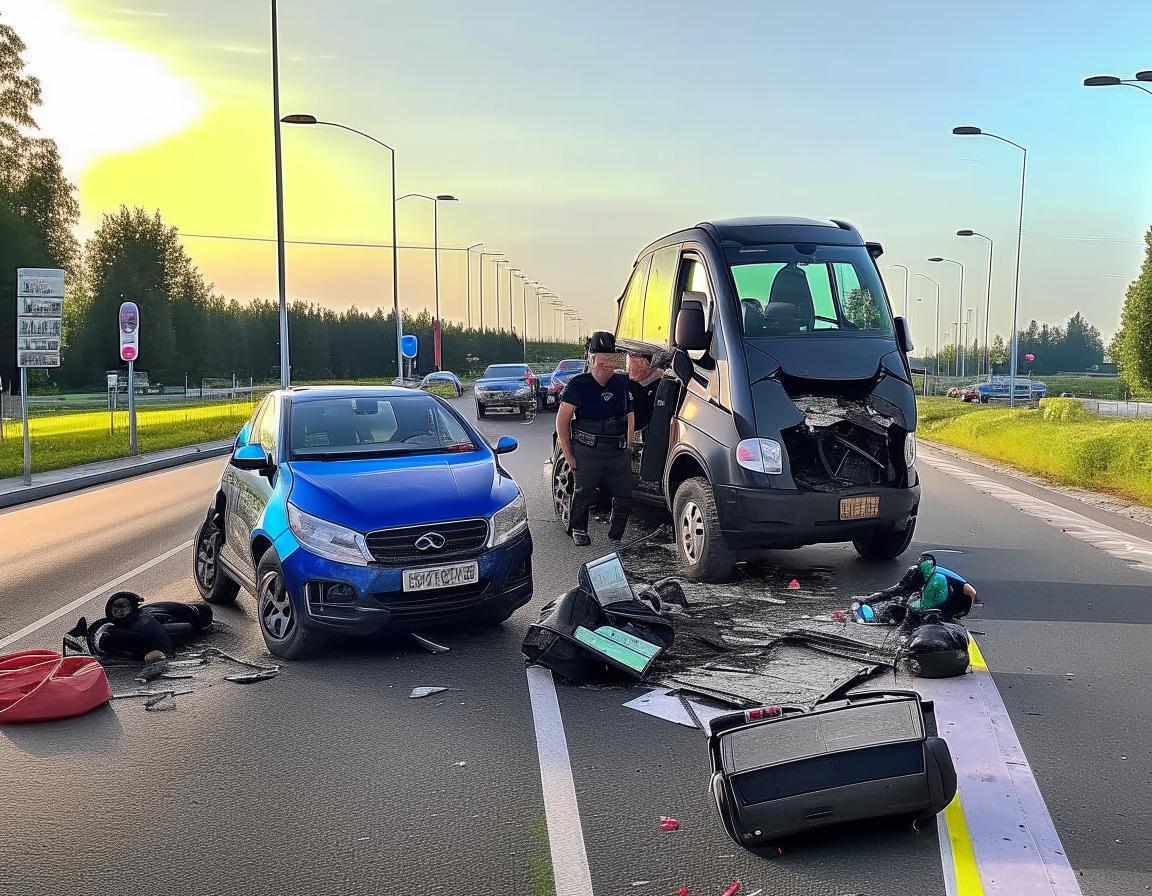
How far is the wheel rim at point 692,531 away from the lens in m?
9.05

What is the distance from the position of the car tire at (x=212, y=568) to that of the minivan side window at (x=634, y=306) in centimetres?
467

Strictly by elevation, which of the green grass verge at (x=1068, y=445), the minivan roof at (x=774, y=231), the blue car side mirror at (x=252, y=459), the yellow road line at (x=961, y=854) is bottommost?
the green grass verge at (x=1068, y=445)

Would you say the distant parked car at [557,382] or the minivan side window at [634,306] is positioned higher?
the minivan side window at [634,306]

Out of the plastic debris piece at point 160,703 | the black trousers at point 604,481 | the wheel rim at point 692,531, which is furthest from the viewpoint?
the black trousers at point 604,481

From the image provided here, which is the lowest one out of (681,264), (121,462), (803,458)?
(121,462)

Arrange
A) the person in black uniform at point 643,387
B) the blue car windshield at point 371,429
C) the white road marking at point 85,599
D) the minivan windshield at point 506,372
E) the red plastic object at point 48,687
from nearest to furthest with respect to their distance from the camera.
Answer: the red plastic object at point 48,687 < the white road marking at point 85,599 < the blue car windshield at point 371,429 < the person in black uniform at point 643,387 < the minivan windshield at point 506,372

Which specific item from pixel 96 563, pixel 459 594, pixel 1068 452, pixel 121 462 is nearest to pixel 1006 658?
pixel 459 594

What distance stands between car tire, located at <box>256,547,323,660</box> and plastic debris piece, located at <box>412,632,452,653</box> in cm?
63

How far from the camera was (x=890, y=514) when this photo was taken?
29.7 ft

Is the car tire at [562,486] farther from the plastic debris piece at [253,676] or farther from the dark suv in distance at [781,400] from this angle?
the plastic debris piece at [253,676]

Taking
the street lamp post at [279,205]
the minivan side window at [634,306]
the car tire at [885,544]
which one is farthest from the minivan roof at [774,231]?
the street lamp post at [279,205]

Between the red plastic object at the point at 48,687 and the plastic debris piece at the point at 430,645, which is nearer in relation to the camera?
the red plastic object at the point at 48,687

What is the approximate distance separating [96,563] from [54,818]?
6573 mm

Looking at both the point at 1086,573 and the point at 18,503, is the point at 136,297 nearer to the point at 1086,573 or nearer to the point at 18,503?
the point at 18,503
